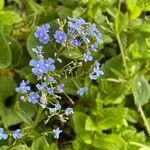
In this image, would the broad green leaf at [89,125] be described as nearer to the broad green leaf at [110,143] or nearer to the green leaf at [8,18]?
the broad green leaf at [110,143]

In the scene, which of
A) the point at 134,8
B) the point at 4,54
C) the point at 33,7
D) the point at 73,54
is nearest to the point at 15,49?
the point at 4,54

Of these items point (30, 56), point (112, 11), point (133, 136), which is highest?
point (112, 11)

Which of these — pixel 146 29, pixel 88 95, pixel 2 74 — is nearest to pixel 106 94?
pixel 88 95

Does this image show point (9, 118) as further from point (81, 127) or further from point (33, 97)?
point (33, 97)

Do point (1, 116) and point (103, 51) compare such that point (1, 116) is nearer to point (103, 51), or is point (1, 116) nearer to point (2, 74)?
point (2, 74)

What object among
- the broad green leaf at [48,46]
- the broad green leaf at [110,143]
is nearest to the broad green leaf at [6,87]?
the broad green leaf at [48,46]

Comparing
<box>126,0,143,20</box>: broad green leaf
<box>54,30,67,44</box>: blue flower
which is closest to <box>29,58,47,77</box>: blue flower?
<box>54,30,67,44</box>: blue flower

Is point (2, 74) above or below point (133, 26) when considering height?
below
